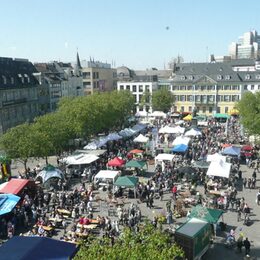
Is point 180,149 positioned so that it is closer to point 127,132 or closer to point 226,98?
point 127,132

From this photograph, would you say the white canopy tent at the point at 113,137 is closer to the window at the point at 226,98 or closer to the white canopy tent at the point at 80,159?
the white canopy tent at the point at 80,159

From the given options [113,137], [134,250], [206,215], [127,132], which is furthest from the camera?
[127,132]

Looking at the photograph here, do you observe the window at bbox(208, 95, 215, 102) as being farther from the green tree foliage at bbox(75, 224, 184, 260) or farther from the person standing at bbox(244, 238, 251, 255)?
the green tree foliage at bbox(75, 224, 184, 260)

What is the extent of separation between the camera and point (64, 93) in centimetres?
8062

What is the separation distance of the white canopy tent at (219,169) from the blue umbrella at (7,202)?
48.8 ft

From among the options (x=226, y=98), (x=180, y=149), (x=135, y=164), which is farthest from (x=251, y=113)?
(x=226, y=98)

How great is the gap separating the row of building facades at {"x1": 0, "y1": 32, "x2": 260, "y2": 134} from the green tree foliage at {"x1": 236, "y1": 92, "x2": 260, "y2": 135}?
2609 centimetres

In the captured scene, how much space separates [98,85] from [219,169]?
7499 cm

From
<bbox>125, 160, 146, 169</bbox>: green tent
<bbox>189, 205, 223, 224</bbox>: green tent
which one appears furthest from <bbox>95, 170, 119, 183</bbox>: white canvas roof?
<bbox>189, 205, 223, 224</bbox>: green tent

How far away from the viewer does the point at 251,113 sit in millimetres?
47906

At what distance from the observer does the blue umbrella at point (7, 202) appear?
77.7 feet

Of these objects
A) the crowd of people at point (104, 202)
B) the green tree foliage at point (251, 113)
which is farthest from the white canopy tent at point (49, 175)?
the green tree foliage at point (251, 113)

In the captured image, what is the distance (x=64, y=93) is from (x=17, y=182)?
5395 cm

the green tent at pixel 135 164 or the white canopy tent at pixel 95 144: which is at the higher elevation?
the white canopy tent at pixel 95 144
